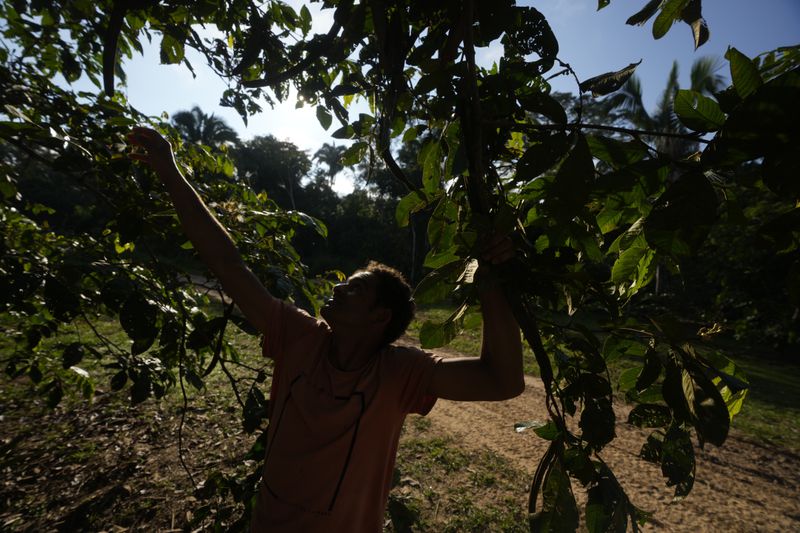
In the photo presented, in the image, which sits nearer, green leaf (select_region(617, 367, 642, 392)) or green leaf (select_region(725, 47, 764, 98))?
green leaf (select_region(725, 47, 764, 98))

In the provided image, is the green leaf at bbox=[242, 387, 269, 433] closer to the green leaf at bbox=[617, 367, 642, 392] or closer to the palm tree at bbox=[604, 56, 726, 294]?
the green leaf at bbox=[617, 367, 642, 392]

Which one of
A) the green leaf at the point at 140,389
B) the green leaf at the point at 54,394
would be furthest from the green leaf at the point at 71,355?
the green leaf at the point at 54,394

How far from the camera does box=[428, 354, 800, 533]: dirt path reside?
3955mm

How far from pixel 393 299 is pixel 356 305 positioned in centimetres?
16

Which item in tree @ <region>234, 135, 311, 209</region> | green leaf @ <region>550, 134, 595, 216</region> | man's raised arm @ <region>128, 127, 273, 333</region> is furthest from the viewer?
tree @ <region>234, 135, 311, 209</region>

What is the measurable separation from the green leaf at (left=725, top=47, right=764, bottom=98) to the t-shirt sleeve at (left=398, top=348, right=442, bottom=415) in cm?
101

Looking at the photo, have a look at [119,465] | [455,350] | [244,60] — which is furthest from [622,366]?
[244,60]

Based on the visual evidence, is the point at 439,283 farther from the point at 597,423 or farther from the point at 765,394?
the point at 765,394

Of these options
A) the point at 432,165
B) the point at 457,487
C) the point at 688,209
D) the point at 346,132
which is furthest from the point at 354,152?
the point at 457,487

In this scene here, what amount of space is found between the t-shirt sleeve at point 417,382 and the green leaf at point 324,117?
1055mm

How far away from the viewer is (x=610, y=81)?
0.90 meters

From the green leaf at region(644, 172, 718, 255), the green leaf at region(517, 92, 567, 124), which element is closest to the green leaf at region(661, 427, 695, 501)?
the green leaf at region(644, 172, 718, 255)

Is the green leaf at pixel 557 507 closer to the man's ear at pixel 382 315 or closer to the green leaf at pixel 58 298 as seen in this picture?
the man's ear at pixel 382 315

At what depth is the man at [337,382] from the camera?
49.3 inches
